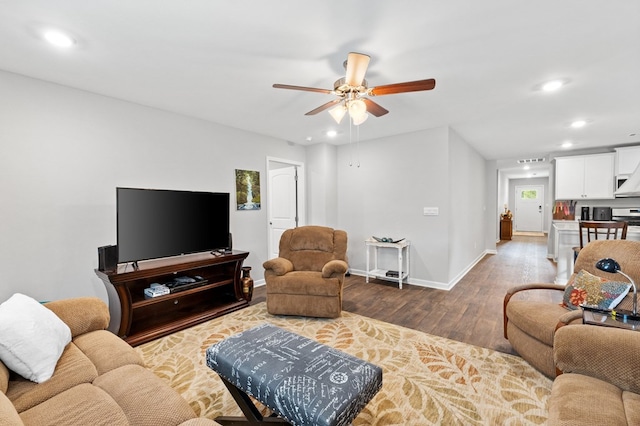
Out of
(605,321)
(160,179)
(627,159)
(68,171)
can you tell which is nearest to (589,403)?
(605,321)

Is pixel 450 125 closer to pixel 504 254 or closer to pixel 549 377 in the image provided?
pixel 549 377

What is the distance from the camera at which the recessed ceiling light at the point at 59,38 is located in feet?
6.37

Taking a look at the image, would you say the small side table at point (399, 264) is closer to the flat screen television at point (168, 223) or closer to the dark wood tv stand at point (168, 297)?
the dark wood tv stand at point (168, 297)

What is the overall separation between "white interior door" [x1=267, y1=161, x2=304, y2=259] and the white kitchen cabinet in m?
6.01

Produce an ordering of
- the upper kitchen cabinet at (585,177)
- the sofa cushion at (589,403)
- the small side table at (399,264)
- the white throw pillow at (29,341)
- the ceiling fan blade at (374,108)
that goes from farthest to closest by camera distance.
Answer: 1. the upper kitchen cabinet at (585,177)
2. the small side table at (399,264)
3. the ceiling fan blade at (374,108)
4. the white throw pillow at (29,341)
5. the sofa cushion at (589,403)

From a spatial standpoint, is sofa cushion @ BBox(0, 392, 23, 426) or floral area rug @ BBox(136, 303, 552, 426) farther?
floral area rug @ BBox(136, 303, 552, 426)

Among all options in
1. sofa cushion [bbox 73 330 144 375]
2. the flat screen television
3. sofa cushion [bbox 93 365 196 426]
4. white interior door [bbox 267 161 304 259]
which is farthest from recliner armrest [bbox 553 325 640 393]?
white interior door [bbox 267 161 304 259]

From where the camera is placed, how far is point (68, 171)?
281 cm

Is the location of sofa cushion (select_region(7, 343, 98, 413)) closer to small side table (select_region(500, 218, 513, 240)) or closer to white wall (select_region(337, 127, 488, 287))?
white wall (select_region(337, 127, 488, 287))

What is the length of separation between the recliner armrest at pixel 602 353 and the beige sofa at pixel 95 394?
170 centimetres

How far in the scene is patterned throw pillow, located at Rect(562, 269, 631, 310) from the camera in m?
1.94

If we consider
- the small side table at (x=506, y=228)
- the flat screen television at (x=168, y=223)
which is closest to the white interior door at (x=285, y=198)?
the flat screen television at (x=168, y=223)

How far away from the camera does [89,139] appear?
2.94 metres

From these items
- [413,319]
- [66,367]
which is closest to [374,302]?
[413,319]
